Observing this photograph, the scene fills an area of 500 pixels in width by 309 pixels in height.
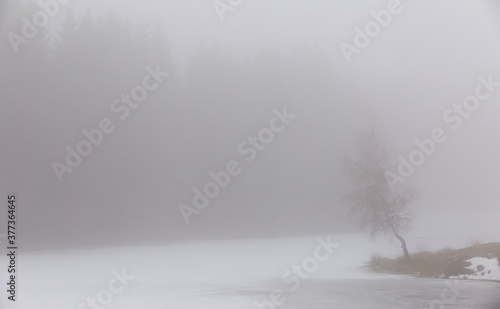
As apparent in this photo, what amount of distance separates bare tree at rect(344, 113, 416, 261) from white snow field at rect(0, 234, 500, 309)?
140 mm

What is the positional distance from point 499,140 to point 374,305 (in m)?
1.64

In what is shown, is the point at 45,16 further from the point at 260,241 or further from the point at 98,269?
the point at 260,241

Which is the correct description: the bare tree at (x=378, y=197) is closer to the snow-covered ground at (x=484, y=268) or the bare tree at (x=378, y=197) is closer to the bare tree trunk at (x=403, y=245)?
the bare tree trunk at (x=403, y=245)

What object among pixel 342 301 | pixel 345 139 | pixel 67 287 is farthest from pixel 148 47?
pixel 342 301

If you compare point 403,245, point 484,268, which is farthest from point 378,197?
point 484,268

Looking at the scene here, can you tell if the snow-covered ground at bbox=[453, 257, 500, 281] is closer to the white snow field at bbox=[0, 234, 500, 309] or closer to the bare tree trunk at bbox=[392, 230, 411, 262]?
the white snow field at bbox=[0, 234, 500, 309]

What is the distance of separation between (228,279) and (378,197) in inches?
52.0

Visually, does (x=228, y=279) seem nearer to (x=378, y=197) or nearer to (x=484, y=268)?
(x=378, y=197)

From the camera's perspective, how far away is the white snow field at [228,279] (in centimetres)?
400

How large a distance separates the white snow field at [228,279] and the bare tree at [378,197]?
140 millimetres

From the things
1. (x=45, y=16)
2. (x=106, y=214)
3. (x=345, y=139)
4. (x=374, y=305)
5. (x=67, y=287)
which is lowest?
(x=374, y=305)

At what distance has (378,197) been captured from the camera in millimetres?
4074

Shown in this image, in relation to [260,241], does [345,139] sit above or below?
above

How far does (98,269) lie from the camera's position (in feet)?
13.2
